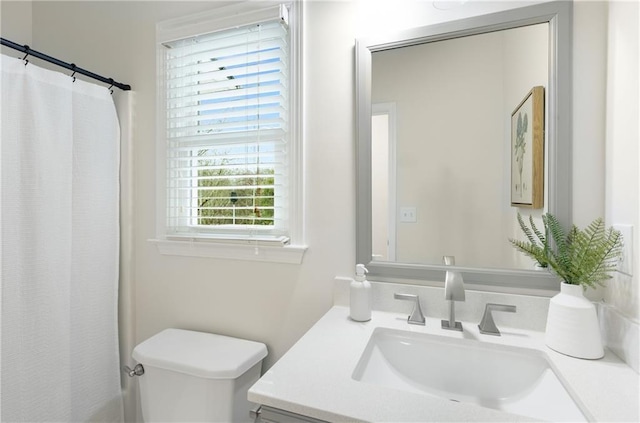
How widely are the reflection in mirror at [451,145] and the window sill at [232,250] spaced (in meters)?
0.32

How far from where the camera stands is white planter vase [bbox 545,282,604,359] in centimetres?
79

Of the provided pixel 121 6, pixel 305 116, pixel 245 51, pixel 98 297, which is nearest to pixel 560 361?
pixel 305 116

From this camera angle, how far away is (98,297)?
1.40 meters

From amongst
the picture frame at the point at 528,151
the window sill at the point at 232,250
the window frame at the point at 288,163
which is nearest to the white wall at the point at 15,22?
the window frame at the point at 288,163

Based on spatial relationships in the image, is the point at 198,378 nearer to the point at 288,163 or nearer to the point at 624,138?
the point at 288,163

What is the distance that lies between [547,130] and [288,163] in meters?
0.86

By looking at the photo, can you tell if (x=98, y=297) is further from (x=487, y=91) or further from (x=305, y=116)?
(x=487, y=91)

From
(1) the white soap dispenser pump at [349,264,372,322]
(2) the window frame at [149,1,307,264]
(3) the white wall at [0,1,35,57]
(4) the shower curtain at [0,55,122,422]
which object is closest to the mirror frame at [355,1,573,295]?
(1) the white soap dispenser pump at [349,264,372,322]

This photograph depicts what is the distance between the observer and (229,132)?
1371 millimetres

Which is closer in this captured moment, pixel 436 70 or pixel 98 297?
pixel 436 70

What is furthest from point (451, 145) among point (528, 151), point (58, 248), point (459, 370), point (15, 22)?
point (15, 22)

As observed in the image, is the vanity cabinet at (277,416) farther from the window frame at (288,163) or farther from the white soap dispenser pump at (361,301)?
the window frame at (288,163)

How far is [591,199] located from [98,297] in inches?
72.4

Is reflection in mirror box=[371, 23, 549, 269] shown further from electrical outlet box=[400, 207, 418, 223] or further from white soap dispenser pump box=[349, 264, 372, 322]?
white soap dispenser pump box=[349, 264, 372, 322]
